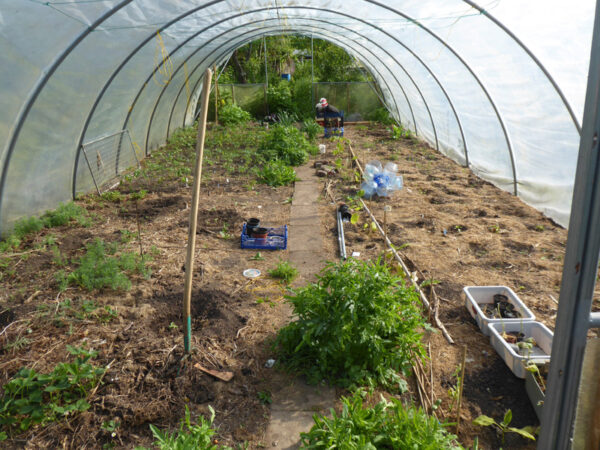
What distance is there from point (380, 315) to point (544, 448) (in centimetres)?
134

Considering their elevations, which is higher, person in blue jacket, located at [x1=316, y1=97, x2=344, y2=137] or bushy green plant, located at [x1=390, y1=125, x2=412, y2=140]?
person in blue jacket, located at [x1=316, y1=97, x2=344, y2=137]

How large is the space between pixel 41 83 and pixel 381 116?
41.4 feet

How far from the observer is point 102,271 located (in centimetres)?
436

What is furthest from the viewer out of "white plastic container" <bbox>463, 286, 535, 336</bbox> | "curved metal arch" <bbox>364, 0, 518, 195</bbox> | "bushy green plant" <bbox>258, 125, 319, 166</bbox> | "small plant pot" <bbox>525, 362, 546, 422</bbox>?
"bushy green plant" <bbox>258, 125, 319, 166</bbox>

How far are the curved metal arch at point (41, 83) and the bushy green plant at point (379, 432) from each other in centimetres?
513

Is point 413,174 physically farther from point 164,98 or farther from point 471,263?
point 164,98

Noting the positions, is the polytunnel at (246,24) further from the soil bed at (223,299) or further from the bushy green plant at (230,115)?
the bushy green plant at (230,115)

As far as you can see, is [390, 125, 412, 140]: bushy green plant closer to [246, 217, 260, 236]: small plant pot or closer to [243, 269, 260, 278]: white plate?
[246, 217, 260, 236]: small plant pot

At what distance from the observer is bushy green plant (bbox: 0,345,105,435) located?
9.00 feet

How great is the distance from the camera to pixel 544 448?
1781 mm

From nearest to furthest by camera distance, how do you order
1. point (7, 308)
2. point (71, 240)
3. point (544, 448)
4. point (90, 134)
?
point (544, 448)
point (7, 308)
point (71, 240)
point (90, 134)

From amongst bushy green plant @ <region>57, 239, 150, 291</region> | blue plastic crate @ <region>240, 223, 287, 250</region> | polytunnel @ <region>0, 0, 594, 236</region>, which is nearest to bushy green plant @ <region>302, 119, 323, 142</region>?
polytunnel @ <region>0, 0, 594, 236</region>

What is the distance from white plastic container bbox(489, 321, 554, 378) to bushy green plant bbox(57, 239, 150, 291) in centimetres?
353

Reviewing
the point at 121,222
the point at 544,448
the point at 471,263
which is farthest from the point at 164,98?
the point at 544,448
